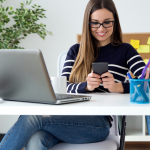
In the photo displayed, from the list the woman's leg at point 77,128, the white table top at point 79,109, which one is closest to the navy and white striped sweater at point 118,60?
the woman's leg at point 77,128

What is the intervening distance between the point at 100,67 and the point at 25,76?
1.22 ft

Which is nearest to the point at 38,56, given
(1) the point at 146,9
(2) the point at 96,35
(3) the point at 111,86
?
(3) the point at 111,86

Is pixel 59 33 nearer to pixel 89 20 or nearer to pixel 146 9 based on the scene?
pixel 146 9

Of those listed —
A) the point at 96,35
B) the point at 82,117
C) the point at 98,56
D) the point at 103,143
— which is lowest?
the point at 103,143

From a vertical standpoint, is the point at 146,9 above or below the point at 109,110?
above

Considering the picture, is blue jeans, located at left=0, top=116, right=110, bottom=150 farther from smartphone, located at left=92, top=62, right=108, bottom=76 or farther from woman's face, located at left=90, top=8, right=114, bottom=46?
woman's face, located at left=90, top=8, right=114, bottom=46

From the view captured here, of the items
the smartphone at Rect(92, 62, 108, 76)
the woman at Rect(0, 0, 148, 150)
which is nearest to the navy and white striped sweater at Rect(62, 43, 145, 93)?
the woman at Rect(0, 0, 148, 150)

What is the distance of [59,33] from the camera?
2.92 meters

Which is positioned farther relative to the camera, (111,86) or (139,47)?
(139,47)

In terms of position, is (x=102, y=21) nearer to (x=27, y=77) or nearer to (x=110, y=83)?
(x=110, y=83)

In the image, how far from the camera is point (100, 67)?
3.22 feet

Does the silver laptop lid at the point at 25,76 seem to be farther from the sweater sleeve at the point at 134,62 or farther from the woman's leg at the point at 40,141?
the sweater sleeve at the point at 134,62

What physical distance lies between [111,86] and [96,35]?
19.0 inches

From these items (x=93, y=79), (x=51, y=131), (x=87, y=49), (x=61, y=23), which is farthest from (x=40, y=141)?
(x=61, y=23)
